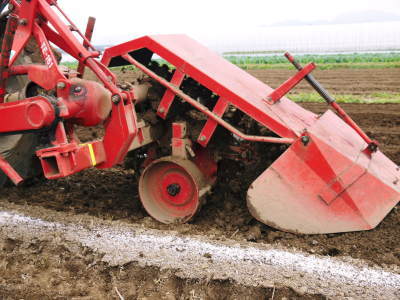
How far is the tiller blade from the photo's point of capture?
3.84m

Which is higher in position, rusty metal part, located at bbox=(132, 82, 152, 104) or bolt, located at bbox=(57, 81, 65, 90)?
bolt, located at bbox=(57, 81, 65, 90)

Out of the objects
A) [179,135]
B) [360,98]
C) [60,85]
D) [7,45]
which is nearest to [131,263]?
[179,135]

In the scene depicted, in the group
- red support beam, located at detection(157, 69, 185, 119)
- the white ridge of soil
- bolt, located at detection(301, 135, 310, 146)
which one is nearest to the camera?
the white ridge of soil

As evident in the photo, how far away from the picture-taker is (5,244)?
4004mm

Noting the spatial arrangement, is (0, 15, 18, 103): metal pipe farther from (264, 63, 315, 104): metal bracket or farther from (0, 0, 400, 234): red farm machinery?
(264, 63, 315, 104): metal bracket

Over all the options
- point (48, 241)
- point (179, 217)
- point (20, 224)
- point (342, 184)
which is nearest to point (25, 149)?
point (20, 224)

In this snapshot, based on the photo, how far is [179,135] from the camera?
4262 millimetres

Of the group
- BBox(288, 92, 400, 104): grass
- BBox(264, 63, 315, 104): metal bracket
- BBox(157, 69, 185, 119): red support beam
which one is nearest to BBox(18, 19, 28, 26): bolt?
BBox(157, 69, 185, 119): red support beam

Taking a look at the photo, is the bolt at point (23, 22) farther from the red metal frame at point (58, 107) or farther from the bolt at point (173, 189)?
the bolt at point (173, 189)

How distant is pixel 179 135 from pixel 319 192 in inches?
49.2

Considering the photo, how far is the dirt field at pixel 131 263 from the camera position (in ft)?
11.0

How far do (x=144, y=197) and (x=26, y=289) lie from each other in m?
1.37

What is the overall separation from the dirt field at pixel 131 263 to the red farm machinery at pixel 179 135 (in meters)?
0.16

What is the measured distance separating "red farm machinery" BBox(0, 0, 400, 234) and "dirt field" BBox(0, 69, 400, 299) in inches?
6.4
